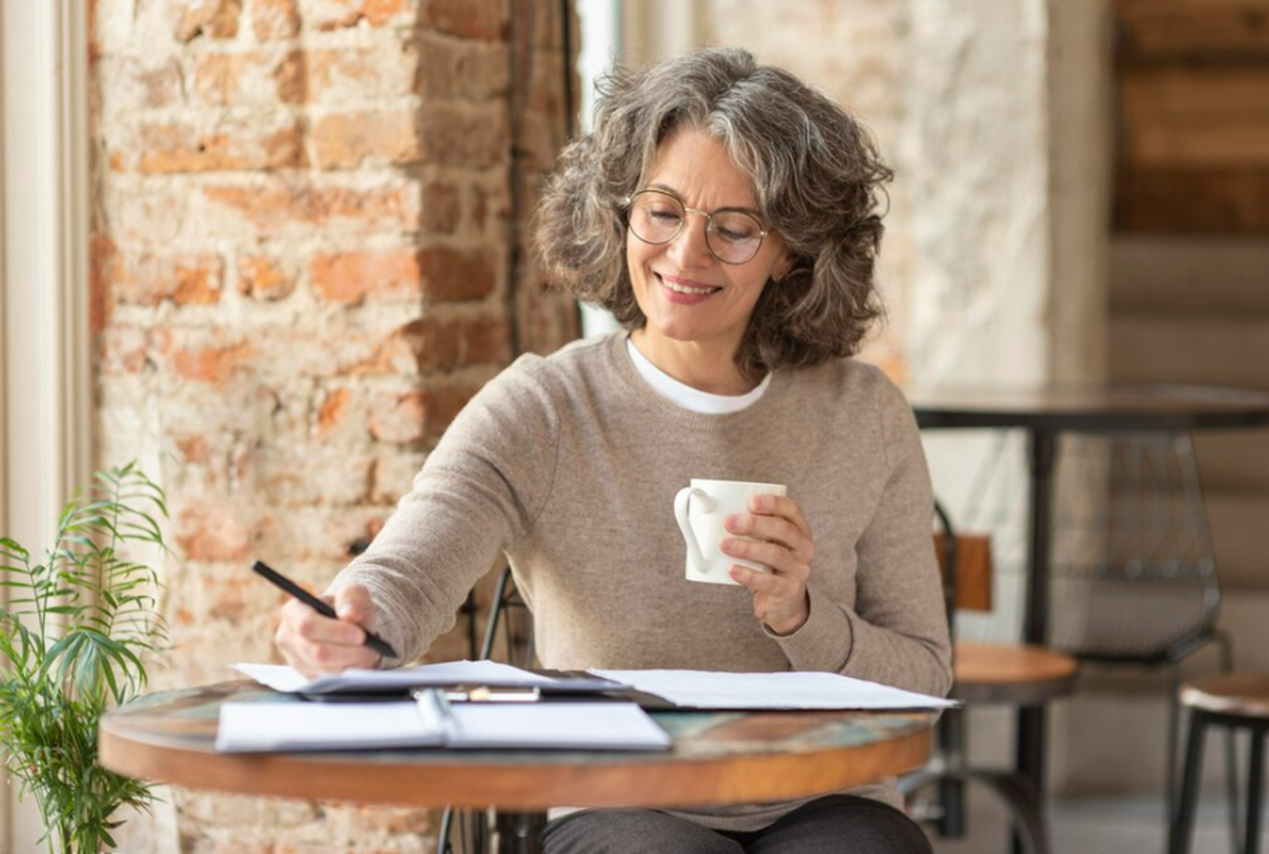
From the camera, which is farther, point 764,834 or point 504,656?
point 504,656

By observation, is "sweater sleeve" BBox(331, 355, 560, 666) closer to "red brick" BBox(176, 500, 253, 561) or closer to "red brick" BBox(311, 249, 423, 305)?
"red brick" BBox(311, 249, 423, 305)

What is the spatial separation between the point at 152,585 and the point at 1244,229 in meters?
4.22

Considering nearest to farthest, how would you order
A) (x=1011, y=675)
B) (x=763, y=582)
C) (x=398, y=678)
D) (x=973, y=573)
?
(x=398, y=678), (x=763, y=582), (x=973, y=573), (x=1011, y=675)

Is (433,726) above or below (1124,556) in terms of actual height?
above

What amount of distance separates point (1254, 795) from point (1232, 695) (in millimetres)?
197

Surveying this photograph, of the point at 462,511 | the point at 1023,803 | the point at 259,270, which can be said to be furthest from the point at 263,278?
the point at 1023,803

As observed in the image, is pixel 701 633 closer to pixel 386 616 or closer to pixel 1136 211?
pixel 386 616

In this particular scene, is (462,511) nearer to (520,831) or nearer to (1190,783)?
(520,831)

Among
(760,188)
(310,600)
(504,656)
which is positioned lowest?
(504,656)

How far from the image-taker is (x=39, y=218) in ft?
7.25

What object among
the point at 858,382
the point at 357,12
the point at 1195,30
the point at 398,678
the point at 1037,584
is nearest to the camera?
the point at 398,678

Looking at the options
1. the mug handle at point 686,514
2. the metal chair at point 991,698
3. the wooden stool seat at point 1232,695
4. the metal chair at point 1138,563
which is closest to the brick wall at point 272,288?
the mug handle at point 686,514

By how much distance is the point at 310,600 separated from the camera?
150cm

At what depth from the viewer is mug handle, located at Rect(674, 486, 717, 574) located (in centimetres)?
162
